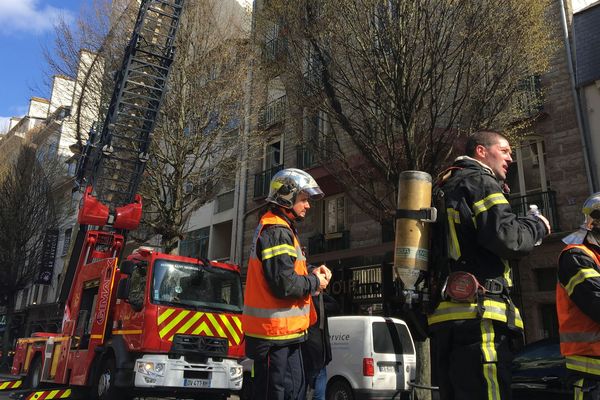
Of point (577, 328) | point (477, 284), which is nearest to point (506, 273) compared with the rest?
point (477, 284)

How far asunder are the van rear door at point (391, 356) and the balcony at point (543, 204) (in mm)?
4176

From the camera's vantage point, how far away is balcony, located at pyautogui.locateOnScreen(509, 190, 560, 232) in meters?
11.5

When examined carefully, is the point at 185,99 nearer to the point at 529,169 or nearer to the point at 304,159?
the point at 304,159

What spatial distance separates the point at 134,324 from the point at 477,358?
20.5 ft

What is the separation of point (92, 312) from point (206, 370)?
250 centimetres

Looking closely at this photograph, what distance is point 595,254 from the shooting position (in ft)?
11.1

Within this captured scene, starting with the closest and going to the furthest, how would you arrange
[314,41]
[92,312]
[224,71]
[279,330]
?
[279,330]
[92,312]
[314,41]
[224,71]

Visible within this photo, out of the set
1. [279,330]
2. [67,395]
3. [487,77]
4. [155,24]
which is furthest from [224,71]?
[279,330]

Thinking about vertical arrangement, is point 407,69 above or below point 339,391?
above

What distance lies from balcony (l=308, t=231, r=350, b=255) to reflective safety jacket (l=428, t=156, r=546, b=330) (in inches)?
511

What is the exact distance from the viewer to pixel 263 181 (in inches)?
749

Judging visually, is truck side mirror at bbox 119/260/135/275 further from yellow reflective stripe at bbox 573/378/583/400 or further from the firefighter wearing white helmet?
yellow reflective stripe at bbox 573/378/583/400

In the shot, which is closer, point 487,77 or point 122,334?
point 122,334

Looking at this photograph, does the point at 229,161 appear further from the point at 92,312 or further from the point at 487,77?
the point at 487,77
